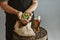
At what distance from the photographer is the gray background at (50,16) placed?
1713 millimetres

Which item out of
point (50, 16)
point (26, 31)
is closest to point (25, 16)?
point (26, 31)

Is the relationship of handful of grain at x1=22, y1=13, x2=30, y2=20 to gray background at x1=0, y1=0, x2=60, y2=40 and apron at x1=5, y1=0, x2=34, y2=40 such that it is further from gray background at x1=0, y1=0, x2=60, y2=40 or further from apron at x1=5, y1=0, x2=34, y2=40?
gray background at x1=0, y1=0, x2=60, y2=40

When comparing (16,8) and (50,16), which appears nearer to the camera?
(16,8)

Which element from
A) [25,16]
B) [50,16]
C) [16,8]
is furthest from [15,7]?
[50,16]

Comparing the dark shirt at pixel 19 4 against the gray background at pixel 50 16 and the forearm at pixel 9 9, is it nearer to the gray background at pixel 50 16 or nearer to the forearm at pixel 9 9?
Result: the forearm at pixel 9 9

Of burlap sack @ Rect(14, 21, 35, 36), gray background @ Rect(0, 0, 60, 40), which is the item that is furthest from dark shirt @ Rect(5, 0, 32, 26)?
gray background @ Rect(0, 0, 60, 40)

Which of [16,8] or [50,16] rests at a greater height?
[16,8]

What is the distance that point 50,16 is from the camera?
69.4 inches

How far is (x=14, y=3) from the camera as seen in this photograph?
3.86ft

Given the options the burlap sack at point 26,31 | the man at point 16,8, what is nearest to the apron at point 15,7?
the man at point 16,8

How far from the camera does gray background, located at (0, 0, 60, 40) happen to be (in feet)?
5.62

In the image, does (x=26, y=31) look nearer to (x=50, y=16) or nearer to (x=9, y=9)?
(x=9, y=9)

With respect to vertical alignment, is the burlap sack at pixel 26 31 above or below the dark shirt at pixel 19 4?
below

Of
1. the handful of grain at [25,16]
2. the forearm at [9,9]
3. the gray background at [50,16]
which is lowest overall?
the gray background at [50,16]
